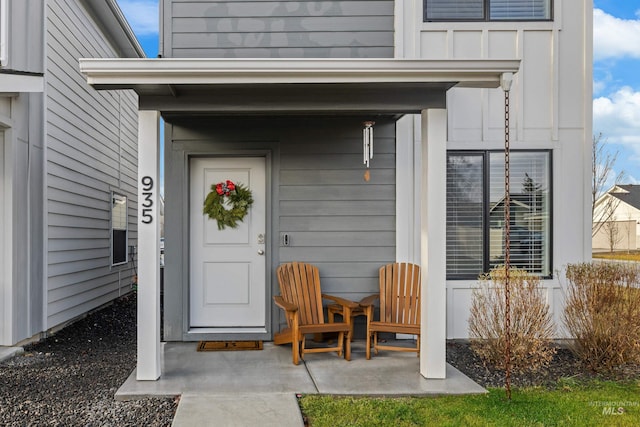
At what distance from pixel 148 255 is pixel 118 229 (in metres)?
5.13

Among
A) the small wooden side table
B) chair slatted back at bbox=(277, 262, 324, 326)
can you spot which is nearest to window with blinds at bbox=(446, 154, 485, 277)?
the small wooden side table

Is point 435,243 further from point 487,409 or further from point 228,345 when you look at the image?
point 228,345

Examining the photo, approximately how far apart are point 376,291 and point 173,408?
2.45m

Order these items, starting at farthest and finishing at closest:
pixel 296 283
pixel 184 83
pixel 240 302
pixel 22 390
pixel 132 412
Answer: pixel 240 302
pixel 296 283
pixel 22 390
pixel 184 83
pixel 132 412

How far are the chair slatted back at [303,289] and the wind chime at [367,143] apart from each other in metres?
1.15

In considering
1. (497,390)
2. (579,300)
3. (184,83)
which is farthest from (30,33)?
(579,300)

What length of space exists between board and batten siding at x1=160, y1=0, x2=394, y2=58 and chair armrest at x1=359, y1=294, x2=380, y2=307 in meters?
2.48

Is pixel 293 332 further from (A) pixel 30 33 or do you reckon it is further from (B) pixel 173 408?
(A) pixel 30 33

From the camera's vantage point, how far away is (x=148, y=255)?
3.85 meters

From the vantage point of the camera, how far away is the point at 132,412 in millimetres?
3340

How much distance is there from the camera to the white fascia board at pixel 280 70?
3.51 m

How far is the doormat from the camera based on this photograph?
4.83 metres

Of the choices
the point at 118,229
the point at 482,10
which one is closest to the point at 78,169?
the point at 118,229

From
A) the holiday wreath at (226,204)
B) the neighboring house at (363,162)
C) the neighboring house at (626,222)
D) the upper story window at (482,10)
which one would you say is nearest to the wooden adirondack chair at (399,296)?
the neighboring house at (363,162)
